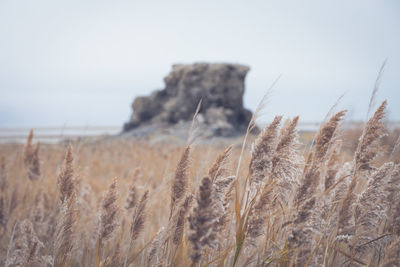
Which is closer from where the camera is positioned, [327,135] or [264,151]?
[264,151]

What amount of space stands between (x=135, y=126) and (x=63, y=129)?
79.2 ft

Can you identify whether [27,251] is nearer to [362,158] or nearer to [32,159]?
[32,159]

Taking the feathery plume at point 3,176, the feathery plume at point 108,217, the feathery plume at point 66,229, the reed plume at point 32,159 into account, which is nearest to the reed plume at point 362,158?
the feathery plume at point 108,217

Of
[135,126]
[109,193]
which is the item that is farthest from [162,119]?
[109,193]

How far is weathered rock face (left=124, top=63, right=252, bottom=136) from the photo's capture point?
24.0 meters

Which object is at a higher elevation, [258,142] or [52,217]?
[258,142]

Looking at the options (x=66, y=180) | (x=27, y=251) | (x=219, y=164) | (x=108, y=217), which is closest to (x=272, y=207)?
(x=219, y=164)

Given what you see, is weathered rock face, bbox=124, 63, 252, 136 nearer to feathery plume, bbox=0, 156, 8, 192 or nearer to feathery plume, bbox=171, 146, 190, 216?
feathery plume, bbox=0, 156, 8, 192

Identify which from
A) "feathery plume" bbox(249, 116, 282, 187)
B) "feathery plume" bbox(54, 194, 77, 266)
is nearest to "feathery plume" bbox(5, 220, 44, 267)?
"feathery plume" bbox(54, 194, 77, 266)

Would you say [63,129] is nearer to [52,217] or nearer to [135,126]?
[52,217]

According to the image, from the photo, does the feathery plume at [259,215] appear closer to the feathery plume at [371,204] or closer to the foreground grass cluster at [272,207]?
the foreground grass cluster at [272,207]

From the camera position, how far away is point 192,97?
23.0 metres

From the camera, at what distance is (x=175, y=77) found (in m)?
26.9

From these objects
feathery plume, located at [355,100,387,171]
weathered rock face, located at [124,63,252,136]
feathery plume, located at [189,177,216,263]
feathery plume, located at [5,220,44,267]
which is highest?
weathered rock face, located at [124,63,252,136]
